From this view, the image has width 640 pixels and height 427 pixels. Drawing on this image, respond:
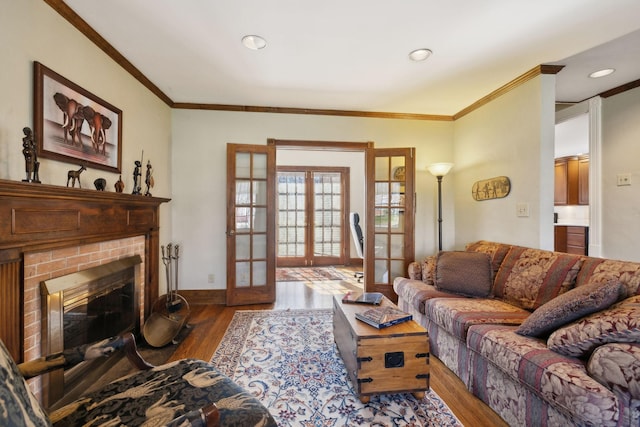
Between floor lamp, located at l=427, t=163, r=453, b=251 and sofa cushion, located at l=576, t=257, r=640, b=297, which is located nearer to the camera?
sofa cushion, located at l=576, t=257, r=640, b=297

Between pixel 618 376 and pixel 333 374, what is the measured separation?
1.50 meters

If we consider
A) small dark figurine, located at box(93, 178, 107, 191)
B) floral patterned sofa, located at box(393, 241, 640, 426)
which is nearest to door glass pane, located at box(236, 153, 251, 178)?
small dark figurine, located at box(93, 178, 107, 191)

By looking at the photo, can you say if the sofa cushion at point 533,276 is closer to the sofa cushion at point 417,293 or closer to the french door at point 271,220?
the sofa cushion at point 417,293

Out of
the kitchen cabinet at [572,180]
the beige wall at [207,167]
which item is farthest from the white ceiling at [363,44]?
the kitchen cabinet at [572,180]

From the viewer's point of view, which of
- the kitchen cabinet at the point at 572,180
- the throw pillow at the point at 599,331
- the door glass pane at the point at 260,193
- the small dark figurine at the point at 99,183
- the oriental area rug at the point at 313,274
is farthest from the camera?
the kitchen cabinet at the point at 572,180

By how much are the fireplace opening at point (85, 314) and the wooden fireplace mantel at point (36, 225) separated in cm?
19

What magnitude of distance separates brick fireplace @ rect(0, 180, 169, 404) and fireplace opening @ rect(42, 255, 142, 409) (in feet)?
0.17

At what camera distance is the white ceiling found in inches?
71.3

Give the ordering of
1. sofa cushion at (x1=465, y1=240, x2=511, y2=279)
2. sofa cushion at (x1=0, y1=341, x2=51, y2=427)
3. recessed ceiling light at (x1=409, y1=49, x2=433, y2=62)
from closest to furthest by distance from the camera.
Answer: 1. sofa cushion at (x1=0, y1=341, x2=51, y2=427)
2. recessed ceiling light at (x1=409, y1=49, x2=433, y2=62)
3. sofa cushion at (x1=465, y1=240, x2=511, y2=279)

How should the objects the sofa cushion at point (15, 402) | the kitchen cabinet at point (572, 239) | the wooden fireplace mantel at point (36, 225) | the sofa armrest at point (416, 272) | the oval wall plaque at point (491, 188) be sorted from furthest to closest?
the kitchen cabinet at point (572, 239)
the sofa armrest at point (416, 272)
the oval wall plaque at point (491, 188)
the wooden fireplace mantel at point (36, 225)
the sofa cushion at point (15, 402)

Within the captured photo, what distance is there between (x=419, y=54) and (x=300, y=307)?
2927mm

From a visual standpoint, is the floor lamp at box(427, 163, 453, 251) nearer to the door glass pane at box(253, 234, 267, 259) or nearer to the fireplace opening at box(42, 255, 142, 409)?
the door glass pane at box(253, 234, 267, 259)

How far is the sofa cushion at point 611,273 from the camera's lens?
1.54 metres

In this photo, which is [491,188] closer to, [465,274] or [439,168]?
[439,168]
